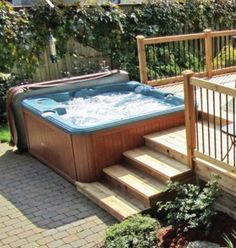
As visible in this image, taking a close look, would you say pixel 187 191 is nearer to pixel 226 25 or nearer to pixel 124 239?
pixel 124 239

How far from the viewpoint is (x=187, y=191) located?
15.3 feet

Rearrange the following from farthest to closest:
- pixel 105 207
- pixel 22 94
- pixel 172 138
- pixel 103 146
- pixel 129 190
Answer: pixel 22 94, pixel 172 138, pixel 103 146, pixel 129 190, pixel 105 207

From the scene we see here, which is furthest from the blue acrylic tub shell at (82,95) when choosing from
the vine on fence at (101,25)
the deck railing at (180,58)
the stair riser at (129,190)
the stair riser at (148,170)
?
the vine on fence at (101,25)

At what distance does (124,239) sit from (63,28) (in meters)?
5.80

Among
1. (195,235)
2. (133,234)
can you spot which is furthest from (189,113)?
(133,234)

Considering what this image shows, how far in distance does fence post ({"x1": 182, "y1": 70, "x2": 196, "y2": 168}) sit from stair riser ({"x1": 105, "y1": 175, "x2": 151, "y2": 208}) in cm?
67

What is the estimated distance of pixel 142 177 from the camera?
544 centimetres

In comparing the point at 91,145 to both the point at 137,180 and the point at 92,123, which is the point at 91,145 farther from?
the point at 92,123

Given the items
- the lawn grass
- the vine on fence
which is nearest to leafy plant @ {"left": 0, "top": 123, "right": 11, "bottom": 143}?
the lawn grass

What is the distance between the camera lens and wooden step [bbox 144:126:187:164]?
17.8 feet

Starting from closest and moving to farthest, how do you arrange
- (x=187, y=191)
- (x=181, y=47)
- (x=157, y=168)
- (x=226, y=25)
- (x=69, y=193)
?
(x=187, y=191) < (x=157, y=168) < (x=69, y=193) < (x=181, y=47) < (x=226, y=25)

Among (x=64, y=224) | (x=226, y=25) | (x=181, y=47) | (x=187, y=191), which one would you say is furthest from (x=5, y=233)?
(x=226, y=25)

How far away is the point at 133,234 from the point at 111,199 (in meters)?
0.93

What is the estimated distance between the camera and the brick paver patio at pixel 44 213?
15.4 feet
